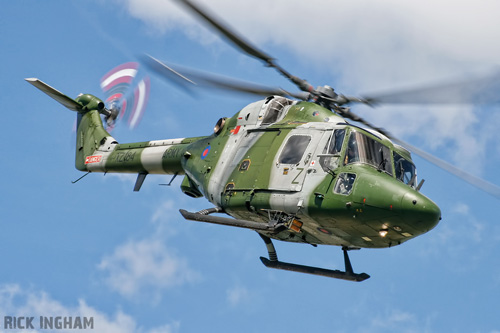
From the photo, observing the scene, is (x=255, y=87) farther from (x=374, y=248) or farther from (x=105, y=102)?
(x=105, y=102)

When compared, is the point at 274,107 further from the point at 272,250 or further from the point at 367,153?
the point at 272,250

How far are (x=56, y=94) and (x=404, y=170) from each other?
1450cm

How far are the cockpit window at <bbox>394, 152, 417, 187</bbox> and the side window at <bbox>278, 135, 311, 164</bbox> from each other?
7.24ft

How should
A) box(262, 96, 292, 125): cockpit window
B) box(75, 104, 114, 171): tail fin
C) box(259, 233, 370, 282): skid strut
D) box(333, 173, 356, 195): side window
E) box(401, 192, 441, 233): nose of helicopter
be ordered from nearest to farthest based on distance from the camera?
1. box(401, 192, 441, 233): nose of helicopter
2. box(333, 173, 356, 195): side window
3. box(259, 233, 370, 282): skid strut
4. box(262, 96, 292, 125): cockpit window
5. box(75, 104, 114, 171): tail fin

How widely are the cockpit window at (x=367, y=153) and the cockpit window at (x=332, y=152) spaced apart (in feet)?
0.76

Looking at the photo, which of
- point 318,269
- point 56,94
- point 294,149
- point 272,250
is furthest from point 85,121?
point 318,269

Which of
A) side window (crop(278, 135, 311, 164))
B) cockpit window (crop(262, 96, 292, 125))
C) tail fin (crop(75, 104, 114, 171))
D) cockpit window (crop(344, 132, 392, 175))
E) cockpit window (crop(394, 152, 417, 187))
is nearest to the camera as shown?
cockpit window (crop(344, 132, 392, 175))

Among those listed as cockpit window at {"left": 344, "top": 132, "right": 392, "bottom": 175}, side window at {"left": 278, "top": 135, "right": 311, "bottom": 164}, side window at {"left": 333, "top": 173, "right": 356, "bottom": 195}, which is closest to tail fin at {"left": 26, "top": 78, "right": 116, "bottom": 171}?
side window at {"left": 278, "top": 135, "right": 311, "bottom": 164}

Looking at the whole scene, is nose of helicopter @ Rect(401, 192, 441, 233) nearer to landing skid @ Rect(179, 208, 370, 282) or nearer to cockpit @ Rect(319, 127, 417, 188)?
cockpit @ Rect(319, 127, 417, 188)

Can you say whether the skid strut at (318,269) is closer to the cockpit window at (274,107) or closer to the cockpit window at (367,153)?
the cockpit window at (367,153)

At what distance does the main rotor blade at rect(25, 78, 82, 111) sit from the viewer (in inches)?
1039

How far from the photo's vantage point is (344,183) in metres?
17.5

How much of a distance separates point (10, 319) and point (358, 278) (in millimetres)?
10178

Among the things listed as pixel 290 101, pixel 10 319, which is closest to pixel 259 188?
pixel 290 101
